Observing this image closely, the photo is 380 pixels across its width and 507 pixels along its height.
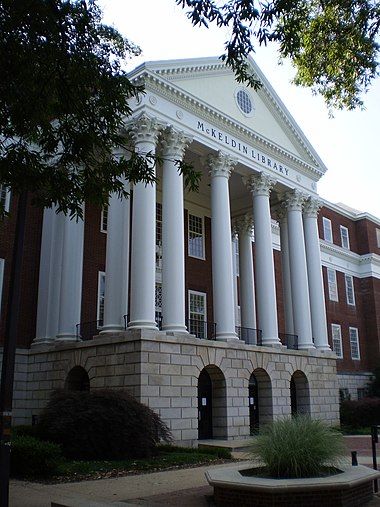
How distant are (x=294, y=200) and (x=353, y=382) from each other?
66.6ft

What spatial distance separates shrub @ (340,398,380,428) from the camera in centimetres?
3288

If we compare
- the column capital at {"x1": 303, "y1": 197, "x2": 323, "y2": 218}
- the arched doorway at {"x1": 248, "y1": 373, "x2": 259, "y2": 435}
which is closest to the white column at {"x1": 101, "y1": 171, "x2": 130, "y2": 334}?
the arched doorway at {"x1": 248, "y1": 373, "x2": 259, "y2": 435}

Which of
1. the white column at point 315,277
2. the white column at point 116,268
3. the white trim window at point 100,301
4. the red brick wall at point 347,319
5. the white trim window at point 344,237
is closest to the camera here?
the white column at point 116,268

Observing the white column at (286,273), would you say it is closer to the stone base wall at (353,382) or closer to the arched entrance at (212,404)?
the arched entrance at (212,404)

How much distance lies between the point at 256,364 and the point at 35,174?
56.1 feet

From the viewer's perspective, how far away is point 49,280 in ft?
87.8

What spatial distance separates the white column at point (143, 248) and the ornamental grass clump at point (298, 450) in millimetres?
11032

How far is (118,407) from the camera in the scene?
17812 millimetres

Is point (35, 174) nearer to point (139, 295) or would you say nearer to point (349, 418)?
point (139, 295)

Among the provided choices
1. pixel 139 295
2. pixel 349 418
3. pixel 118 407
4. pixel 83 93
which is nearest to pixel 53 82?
pixel 83 93

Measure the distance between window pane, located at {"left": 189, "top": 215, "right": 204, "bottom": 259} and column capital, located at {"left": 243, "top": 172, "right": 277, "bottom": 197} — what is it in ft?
17.9

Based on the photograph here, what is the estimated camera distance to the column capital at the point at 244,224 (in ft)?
119

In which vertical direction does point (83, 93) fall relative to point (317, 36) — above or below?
below

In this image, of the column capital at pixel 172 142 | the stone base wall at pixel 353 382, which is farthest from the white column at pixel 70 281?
the stone base wall at pixel 353 382
